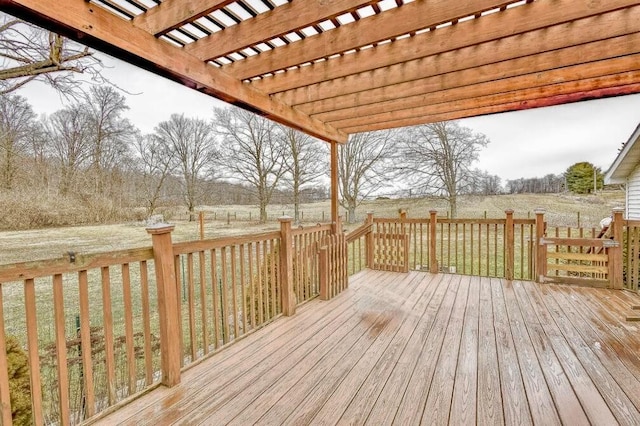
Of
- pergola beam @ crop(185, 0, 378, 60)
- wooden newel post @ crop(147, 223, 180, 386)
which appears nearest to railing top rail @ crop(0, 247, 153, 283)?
wooden newel post @ crop(147, 223, 180, 386)

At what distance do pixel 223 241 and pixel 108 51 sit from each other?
1527mm

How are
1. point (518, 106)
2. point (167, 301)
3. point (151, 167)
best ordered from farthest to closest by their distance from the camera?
point (151, 167) → point (518, 106) → point (167, 301)

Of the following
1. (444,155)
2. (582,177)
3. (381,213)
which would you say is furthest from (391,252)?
(582,177)

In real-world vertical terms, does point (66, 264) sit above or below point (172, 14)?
below

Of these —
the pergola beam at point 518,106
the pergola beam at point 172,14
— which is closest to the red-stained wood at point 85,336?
the pergola beam at point 172,14

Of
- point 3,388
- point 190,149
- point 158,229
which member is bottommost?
point 3,388

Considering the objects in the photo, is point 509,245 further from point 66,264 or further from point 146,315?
point 66,264

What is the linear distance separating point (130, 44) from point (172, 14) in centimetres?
33

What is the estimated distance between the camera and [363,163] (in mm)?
14547

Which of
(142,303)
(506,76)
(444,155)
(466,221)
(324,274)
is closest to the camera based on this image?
(142,303)

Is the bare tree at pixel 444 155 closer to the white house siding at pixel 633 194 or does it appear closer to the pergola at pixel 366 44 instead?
the white house siding at pixel 633 194

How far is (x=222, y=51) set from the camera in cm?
219

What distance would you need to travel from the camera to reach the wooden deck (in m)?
1.74

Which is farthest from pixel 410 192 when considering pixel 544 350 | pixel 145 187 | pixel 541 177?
pixel 544 350
